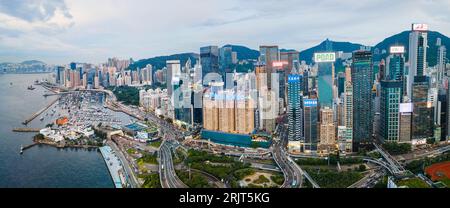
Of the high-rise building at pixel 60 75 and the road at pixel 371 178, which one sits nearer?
the high-rise building at pixel 60 75

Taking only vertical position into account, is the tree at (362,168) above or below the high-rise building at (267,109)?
below

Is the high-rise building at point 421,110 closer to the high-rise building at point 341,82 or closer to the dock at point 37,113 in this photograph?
the high-rise building at point 341,82

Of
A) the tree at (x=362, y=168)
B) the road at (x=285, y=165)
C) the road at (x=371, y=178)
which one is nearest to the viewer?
the road at (x=371, y=178)

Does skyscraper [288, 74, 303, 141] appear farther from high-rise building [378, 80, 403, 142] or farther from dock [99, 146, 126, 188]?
dock [99, 146, 126, 188]

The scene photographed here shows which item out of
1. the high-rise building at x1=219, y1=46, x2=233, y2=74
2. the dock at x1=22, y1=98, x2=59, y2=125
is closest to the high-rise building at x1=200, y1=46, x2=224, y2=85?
the high-rise building at x1=219, y1=46, x2=233, y2=74

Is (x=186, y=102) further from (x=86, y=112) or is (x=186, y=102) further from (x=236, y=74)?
(x=86, y=112)

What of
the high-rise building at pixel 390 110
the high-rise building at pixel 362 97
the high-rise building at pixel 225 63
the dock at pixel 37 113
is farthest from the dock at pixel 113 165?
the high-rise building at pixel 390 110
